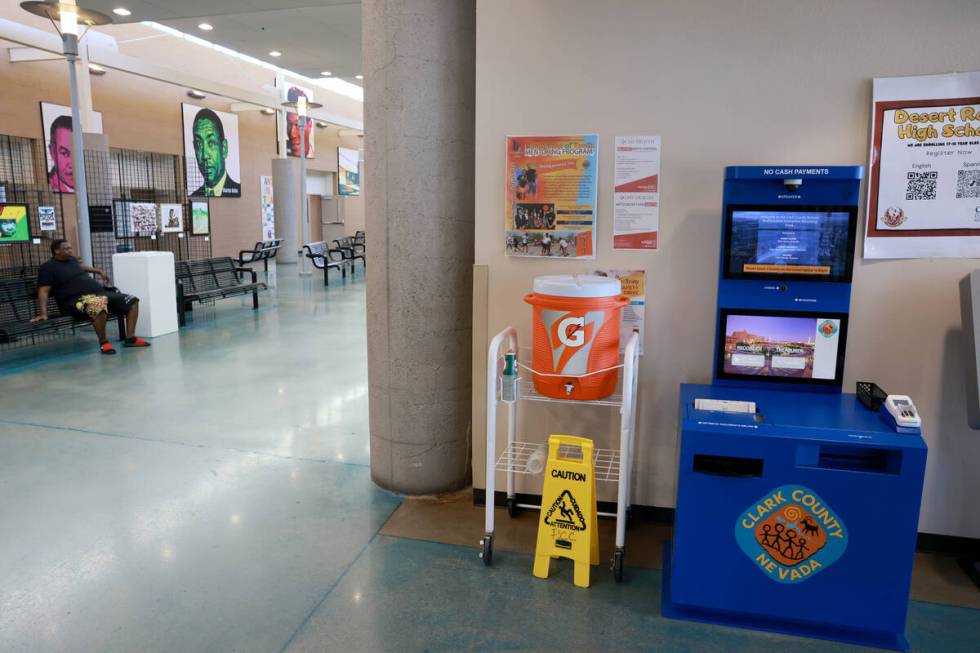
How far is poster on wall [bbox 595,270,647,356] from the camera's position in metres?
3.33

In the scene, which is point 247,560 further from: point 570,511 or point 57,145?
point 57,145

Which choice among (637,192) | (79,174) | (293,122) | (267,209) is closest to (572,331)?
(637,192)

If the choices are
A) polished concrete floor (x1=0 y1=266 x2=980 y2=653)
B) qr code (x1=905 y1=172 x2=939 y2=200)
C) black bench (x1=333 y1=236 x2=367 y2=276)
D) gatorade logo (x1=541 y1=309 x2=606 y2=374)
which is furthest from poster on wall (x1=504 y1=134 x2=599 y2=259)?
black bench (x1=333 y1=236 x2=367 y2=276)

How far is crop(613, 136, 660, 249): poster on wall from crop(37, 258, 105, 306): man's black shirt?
21.9 feet

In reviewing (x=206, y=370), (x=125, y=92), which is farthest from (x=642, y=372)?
(x=125, y=92)

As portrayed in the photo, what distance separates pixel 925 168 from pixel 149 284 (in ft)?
26.1

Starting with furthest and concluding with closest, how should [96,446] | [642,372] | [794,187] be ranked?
[96,446]
[642,372]
[794,187]

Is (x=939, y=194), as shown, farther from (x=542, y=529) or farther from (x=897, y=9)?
(x=542, y=529)

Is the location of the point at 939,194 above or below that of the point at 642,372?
above

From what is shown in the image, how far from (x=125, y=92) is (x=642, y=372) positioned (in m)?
14.3

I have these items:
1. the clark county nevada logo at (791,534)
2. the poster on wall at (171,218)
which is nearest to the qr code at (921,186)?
the clark county nevada logo at (791,534)

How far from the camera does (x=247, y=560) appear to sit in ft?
10.2

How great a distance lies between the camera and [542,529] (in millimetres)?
2945

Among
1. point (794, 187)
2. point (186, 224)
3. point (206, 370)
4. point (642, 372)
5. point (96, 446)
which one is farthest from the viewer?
point (186, 224)
